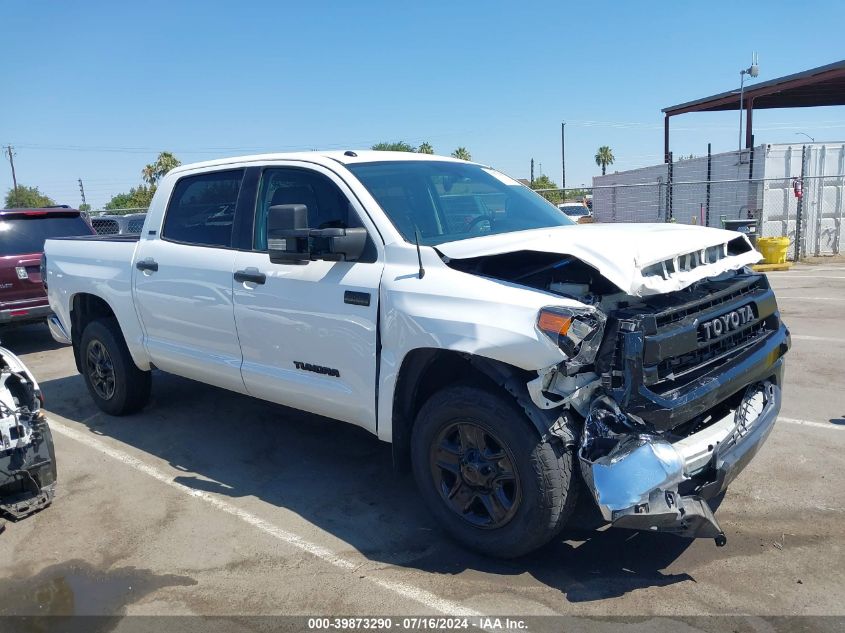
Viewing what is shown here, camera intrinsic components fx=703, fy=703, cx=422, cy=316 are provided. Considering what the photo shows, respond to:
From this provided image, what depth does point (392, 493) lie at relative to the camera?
4.48 m

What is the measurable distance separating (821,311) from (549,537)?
8019 millimetres

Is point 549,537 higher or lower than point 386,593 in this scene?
higher

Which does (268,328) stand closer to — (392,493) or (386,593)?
(392,493)

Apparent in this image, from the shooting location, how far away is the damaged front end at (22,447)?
418 cm

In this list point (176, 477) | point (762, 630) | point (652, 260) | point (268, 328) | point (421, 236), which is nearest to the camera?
point (762, 630)

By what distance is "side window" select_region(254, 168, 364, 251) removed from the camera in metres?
4.22

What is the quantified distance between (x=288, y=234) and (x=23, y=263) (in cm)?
700

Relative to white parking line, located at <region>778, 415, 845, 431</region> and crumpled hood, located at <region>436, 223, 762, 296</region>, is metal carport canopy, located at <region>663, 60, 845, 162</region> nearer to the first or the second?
white parking line, located at <region>778, 415, 845, 431</region>

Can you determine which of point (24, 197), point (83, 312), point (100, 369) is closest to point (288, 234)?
point (100, 369)

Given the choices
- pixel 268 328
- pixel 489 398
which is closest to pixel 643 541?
pixel 489 398

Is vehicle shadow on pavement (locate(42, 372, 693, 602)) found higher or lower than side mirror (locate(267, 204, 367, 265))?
lower

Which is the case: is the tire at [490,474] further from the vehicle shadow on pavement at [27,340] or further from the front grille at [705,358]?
the vehicle shadow on pavement at [27,340]

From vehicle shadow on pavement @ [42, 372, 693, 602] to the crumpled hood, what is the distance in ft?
4.61

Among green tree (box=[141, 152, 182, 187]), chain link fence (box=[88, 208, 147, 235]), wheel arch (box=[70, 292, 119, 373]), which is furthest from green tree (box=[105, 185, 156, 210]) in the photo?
wheel arch (box=[70, 292, 119, 373])
